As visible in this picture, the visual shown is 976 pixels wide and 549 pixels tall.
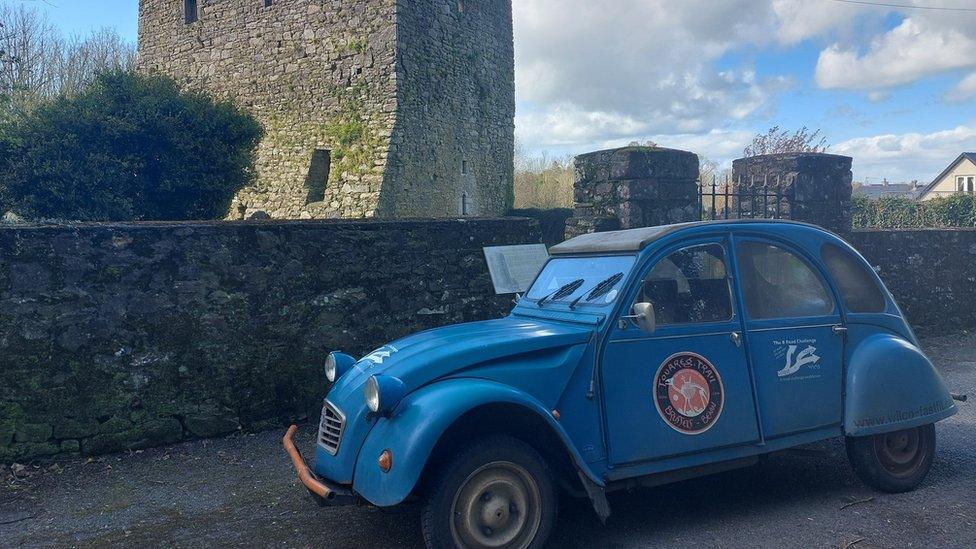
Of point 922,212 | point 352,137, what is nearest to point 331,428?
point 352,137

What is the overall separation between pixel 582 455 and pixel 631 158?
4.74 meters

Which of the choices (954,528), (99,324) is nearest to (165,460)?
(99,324)

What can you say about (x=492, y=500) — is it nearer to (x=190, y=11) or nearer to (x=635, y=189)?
(x=635, y=189)

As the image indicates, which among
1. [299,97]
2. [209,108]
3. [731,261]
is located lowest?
[731,261]

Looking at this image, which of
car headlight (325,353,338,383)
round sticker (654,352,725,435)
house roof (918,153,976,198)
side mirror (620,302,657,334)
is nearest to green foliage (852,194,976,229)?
round sticker (654,352,725,435)

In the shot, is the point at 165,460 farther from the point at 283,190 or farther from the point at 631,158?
the point at 283,190

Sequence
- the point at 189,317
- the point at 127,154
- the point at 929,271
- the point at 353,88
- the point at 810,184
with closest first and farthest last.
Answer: the point at 189,317 < the point at 810,184 < the point at 929,271 < the point at 127,154 < the point at 353,88

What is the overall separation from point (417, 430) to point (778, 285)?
2.47 m

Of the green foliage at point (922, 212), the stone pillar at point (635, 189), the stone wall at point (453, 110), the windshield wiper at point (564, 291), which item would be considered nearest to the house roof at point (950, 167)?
the green foliage at point (922, 212)

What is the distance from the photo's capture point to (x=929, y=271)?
33.6ft

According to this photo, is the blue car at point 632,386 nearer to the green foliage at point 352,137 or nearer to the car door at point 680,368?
the car door at point 680,368

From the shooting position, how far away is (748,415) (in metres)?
4.31

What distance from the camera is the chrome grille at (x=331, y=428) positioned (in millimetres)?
3949

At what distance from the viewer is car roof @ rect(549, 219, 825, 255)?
4375 mm
